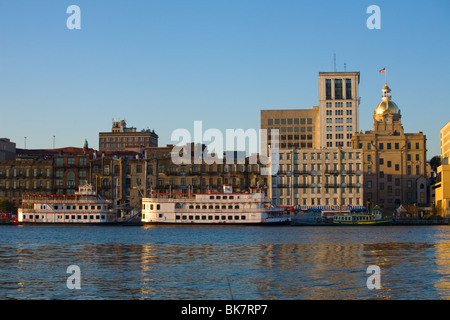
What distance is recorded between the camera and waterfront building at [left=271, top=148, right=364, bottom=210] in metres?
144

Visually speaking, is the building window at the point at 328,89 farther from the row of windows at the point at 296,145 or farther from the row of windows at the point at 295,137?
the row of windows at the point at 296,145

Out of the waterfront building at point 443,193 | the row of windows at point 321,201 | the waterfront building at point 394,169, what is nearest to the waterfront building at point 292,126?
the waterfront building at point 394,169

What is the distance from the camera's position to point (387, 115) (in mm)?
157500

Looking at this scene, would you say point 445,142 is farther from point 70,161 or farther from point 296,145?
point 70,161

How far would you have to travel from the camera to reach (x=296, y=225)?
414 ft

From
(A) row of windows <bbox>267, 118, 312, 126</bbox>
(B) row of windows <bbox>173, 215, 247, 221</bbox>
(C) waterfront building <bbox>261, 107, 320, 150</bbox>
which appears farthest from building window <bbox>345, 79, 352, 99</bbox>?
(B) row of windows <bbox>173, 215, 247, 221</bbox>

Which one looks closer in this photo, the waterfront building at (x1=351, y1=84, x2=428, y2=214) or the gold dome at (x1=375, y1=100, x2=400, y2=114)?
the waterfront building at (x1=351, y1=84, x2=428, y2=214)

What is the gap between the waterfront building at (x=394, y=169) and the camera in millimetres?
147375

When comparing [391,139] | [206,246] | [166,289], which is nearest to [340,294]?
[166,289]

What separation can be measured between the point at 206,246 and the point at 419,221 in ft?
243

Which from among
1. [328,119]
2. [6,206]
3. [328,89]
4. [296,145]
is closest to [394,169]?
[328,119]

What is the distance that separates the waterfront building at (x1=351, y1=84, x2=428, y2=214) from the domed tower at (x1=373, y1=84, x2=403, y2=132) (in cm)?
586

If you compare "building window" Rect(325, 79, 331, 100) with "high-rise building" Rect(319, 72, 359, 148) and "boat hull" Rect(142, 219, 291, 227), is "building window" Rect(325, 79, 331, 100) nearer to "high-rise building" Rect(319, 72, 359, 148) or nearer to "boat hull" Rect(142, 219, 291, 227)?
"high-rise building" Rect(319, 72, 359, 148)

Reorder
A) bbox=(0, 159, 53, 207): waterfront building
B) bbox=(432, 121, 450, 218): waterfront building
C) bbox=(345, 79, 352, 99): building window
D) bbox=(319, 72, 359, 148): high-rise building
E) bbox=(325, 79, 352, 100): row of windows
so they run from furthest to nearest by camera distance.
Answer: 1. bbox=(325, 79, 352, 100): row of windows
2. bbox=(345, 79, 352, 99): building window
3. bbox=(319, 72, 359, 148): high-rise building
4. bbox=(0, 159, 53, 207): waterfront building
5. bbox=(432, 121, 450, 218): waterfront building
